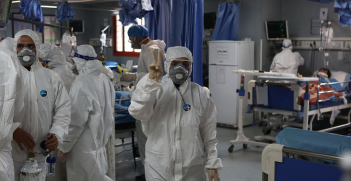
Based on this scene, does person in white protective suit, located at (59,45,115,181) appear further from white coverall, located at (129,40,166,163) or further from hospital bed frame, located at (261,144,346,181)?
hospital bed frame, located at (261,144,346,181)

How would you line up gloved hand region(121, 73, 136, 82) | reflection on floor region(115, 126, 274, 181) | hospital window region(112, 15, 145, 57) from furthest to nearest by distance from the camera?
1. hospital window region(112, 15, 145, 57)
2. reflection on floor region(115, 126, 274, 181)
3. gloved hand region(121, 73, 136, 82)

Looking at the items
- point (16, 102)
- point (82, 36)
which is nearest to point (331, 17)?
point (16, 102)

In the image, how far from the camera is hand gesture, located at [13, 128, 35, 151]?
2.21 meters

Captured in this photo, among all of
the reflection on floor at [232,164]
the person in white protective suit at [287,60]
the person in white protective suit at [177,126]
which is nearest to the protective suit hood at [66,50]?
the reflection on floor at [232,164]

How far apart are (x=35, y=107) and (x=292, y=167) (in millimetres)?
1658

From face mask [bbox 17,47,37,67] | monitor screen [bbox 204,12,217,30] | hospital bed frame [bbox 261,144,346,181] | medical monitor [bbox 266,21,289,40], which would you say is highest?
monitor screen [bbox 204,12,217,30]

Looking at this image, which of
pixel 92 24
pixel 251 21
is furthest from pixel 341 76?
pixel 92 24

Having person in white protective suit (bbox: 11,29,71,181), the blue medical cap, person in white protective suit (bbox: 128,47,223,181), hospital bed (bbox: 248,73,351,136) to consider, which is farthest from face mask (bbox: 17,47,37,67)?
hospital bed (bbox: 248,73,351,136)

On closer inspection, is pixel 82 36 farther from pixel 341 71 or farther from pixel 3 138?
pixel 3 138

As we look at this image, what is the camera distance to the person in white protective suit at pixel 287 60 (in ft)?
22.7

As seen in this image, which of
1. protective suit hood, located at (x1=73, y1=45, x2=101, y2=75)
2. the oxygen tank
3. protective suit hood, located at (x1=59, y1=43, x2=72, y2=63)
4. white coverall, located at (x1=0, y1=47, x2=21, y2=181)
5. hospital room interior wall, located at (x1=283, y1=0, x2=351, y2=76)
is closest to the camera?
white coverall, located at (x1=0, y1=47, x2=21, y2=181)

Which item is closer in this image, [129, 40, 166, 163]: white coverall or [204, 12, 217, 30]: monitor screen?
[129, 40, 166, 163]: white coverall

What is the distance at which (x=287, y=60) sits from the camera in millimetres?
6906

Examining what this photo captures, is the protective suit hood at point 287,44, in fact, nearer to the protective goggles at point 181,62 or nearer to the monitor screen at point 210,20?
the monitor screen at point 210,20
